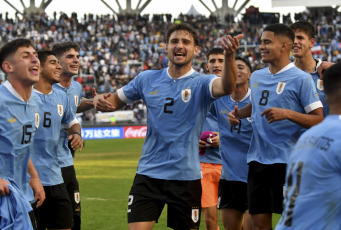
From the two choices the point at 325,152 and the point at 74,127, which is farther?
the point at 74,127

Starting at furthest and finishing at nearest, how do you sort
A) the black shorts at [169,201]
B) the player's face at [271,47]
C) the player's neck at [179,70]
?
the player's face at [271,47] → the player's neck at [179,70] → the black shorts at [169,201]

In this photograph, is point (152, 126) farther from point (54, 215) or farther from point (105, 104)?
point (54, 215)

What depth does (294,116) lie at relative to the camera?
5492 mm

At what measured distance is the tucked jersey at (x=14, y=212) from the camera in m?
5.02

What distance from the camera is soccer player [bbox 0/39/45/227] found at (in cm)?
528

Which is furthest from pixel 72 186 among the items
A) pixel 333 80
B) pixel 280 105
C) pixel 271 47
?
pixel 333 80

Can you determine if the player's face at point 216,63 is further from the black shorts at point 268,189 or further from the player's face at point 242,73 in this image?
the black shorts at point 268,189

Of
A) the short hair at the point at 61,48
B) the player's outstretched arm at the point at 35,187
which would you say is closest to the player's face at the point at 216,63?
the short hair at the point at 61,48

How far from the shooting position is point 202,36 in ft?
149

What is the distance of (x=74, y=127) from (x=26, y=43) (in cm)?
148

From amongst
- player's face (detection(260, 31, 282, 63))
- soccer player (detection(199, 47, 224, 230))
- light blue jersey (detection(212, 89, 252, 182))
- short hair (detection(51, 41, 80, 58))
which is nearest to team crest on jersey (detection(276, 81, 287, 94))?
player's face (detection(260, 31, 282, 63))

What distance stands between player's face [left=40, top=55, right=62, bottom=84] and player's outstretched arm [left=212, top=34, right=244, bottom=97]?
2.38m

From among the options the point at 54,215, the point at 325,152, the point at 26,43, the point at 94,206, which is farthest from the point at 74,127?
the point at 94,206

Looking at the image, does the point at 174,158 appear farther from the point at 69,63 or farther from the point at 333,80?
the point at 69,63
